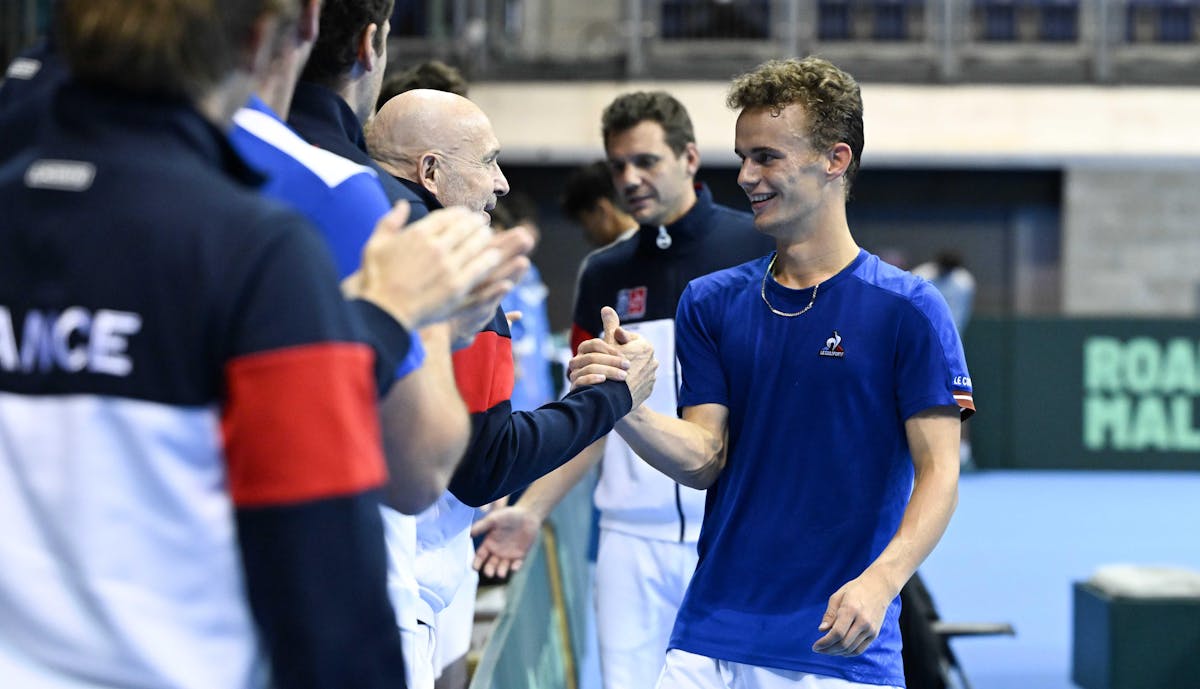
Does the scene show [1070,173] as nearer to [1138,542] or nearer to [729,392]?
[1138,542]

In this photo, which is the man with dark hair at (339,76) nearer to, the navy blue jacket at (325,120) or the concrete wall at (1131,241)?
the navy blue jacket at (325,120)

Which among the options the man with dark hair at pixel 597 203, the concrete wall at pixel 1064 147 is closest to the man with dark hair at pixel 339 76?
the man with dark hair at pixel 597 203

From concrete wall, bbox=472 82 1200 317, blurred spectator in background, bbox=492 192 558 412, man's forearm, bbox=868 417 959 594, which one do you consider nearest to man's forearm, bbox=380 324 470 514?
man's forearm, bbox=868 417 959 594

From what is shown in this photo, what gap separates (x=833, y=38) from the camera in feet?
60.0

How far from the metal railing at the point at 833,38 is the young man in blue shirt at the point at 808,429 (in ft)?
47.6

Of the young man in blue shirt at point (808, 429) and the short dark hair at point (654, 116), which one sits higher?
the short dark hair at point (654, 116)

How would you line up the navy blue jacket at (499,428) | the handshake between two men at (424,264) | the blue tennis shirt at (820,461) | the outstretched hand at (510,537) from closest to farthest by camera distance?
the handshake between two men at (424,264)
the navy blue jacket at (499,428)
the blue tennis shirt at (820,461)
the outstretched hand at (510,537)

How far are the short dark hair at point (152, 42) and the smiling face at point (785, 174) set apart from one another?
1767 millimetres

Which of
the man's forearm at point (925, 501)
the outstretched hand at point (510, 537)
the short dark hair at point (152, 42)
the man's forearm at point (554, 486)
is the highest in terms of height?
the short dark hair at point (152, 42)

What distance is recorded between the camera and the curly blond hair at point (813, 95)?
9.96 ft


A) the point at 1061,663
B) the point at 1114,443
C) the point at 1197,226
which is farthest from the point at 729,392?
the point at 1197,226

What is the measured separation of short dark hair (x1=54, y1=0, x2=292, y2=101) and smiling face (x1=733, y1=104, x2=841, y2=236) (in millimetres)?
1767

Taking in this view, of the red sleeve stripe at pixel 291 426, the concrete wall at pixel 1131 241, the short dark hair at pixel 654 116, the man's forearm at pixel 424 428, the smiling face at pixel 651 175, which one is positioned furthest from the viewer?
the concrete wall at pixel 1131 241

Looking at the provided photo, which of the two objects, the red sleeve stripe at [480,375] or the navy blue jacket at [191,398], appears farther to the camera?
the red sleeve stripe at [480,375]
